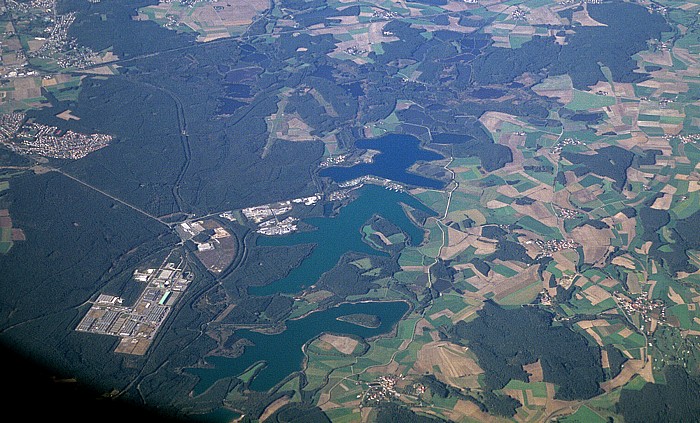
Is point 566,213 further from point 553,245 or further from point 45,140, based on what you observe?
point 45,140

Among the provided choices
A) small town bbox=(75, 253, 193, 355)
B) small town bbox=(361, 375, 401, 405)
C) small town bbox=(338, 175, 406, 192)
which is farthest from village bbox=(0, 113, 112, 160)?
small town bbox=(361, 375, 401, 405)

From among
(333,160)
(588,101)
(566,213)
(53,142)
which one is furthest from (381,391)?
(588,101)

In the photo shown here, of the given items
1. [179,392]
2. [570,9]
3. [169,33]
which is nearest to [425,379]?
[179,392]

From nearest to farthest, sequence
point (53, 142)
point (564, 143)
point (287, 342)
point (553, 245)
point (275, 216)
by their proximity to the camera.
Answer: point (287, 342)
point (553, 245)
point (275, 216)
point (53, 142)
point (564, 143)

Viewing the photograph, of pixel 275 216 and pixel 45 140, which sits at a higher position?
pixel 45 140

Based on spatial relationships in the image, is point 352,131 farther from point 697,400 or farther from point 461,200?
point 697,400

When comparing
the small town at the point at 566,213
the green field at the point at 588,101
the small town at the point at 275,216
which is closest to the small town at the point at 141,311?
the small town at the point at 275,216
